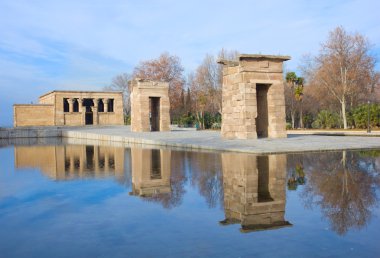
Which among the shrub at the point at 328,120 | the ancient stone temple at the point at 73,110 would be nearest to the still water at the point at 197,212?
the shrub at the point at 328,120

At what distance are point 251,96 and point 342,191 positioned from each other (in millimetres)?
12408

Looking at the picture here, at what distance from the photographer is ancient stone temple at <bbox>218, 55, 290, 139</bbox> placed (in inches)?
737

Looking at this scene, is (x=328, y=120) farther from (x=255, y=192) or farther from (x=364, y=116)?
(x=255, y=192)

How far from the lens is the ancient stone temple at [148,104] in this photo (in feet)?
102

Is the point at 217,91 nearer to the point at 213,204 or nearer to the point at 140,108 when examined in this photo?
the point at 140,108

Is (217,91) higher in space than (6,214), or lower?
higher

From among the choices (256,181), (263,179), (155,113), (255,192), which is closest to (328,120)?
(155,113)

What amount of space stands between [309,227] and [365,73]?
3666cm

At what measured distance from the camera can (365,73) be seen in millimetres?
37031

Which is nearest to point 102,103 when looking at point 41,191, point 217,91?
point 217,91

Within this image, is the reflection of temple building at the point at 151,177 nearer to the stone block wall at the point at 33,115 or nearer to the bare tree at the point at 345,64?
the bare tree at the point at 345,64

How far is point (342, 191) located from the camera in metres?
6.63

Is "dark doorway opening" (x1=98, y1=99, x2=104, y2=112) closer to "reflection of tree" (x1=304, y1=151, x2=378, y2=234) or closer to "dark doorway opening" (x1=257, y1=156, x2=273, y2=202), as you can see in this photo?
"dark doorway opening" (x1=257, y1=156, x2=273, y2=202)

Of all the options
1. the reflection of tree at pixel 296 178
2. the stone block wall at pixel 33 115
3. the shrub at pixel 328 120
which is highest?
the stone block wall at pixel 33 115
